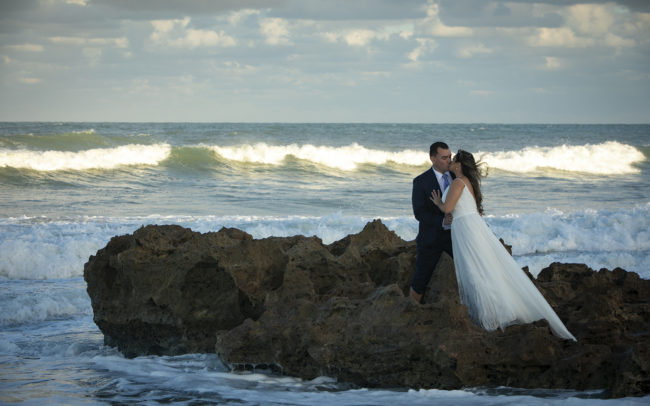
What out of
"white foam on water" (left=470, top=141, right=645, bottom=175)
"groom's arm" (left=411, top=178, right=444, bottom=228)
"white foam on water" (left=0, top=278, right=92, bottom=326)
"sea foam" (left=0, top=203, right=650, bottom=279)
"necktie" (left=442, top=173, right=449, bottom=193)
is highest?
"white foam on water" (left=470, top=141, right=645, bottom=175)

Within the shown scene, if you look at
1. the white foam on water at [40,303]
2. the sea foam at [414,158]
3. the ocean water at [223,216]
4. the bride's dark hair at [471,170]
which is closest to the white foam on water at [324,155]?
the sea foam at [414,158]

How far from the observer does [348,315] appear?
4672mm

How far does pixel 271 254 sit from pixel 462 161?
177 cm

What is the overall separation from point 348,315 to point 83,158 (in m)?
21.8

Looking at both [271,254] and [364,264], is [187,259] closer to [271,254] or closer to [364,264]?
[271,254]

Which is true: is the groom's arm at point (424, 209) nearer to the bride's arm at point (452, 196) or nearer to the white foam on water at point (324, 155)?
the bride's arm at point (452, 196)

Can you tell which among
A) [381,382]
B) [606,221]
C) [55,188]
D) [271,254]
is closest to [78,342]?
[271,254]

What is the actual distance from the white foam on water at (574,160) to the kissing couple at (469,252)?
23.6 meters

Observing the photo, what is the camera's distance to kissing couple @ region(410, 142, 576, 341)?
4859 mm

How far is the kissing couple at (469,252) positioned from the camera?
4.86 m

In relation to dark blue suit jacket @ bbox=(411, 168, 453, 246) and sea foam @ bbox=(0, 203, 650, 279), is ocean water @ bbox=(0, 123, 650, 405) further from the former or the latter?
dark blue suit jacket @ bbox=(411, 168, 453, 246)

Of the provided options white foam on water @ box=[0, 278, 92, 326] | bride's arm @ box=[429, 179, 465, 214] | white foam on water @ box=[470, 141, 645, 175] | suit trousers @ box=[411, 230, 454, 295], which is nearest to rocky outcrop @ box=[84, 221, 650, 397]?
suit trousers @ box=[411, 230, 454, 295]

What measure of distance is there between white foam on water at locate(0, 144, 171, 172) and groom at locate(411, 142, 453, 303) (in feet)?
65.9

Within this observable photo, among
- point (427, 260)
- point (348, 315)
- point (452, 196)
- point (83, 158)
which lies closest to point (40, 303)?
point (348, 315)
